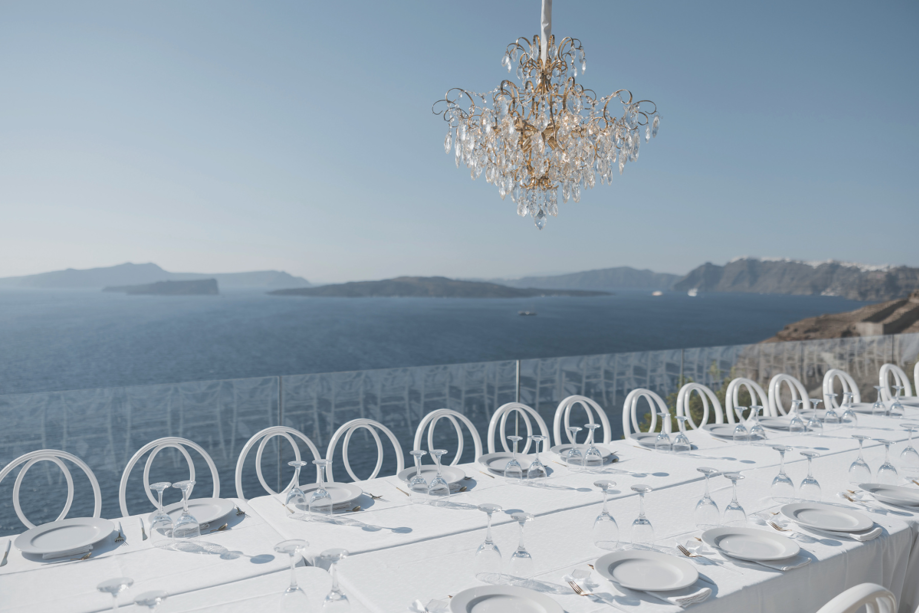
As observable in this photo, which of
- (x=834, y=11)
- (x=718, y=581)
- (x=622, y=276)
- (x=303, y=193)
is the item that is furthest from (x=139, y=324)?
(x=718, y=581)

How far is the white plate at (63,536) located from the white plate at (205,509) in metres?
0.16

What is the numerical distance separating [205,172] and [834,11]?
147ft

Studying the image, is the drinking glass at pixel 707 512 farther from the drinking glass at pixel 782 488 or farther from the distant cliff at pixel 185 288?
the distant cliff at pixel 185 288

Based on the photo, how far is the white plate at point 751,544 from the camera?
1634 mm

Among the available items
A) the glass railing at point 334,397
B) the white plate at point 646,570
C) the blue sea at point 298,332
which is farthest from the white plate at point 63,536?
the blue sea at point 298,332

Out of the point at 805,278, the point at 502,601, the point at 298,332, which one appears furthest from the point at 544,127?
the point at 805,278

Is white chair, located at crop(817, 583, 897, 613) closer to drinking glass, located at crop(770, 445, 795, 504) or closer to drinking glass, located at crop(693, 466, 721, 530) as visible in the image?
drinking glass, located at crop(693, 466, 721, 530)

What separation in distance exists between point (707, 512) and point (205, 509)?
172 cm

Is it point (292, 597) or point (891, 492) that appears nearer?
point (292, 597)

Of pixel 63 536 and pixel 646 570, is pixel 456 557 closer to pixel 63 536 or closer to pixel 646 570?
pixel 646 570

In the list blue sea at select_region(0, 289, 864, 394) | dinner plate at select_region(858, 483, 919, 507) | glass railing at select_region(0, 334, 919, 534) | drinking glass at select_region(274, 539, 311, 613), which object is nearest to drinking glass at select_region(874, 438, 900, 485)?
dinner plate at select_region(858, 483, 919, 507)

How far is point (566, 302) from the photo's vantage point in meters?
63.2

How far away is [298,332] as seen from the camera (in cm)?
4881

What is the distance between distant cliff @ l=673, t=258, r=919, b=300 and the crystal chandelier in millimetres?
32021
